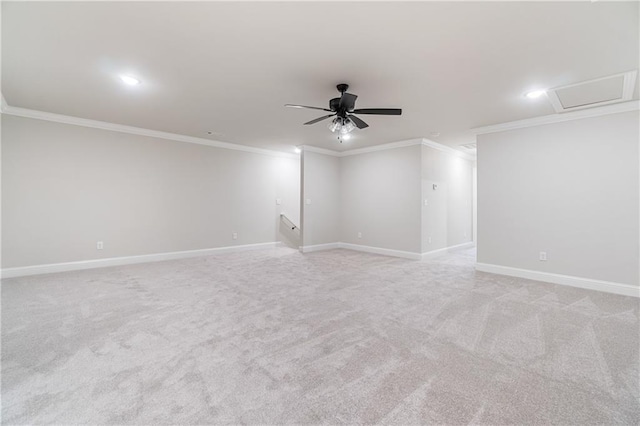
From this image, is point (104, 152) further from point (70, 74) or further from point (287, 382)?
point (287, 382)

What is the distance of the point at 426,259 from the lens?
19.1ft

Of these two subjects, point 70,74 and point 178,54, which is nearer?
point 178,54

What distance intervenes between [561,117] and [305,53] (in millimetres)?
4003

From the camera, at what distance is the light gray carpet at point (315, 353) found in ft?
5.19

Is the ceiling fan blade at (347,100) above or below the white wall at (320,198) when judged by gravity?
above

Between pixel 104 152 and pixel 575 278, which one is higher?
pixel 104 152

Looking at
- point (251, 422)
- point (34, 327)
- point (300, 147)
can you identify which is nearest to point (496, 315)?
point (251, 422)

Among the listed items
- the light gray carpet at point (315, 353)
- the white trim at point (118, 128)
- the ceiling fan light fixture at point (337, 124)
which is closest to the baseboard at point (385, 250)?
the light gray carpet at point (315, 353)

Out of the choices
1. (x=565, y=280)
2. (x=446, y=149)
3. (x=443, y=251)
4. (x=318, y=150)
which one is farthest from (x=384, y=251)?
(x=565, y=280)

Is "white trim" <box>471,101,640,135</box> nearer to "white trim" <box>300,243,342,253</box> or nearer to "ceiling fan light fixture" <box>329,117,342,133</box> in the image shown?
"ceiling fan light fixture" <box>329,117,342,133</box>

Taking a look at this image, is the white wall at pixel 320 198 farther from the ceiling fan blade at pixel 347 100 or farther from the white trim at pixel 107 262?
the ceiling fan blade at pixel 347 100

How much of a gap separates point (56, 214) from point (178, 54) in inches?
151

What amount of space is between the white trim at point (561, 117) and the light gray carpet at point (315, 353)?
8.03 feet

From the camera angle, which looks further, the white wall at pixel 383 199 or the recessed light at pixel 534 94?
the white wall at pixel 383 199
